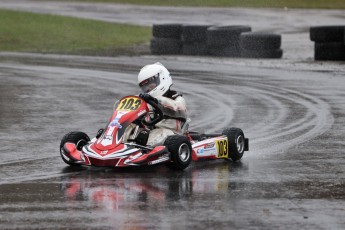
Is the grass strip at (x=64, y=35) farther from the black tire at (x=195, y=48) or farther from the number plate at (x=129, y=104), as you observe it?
the number plate at (x=129, y=104)

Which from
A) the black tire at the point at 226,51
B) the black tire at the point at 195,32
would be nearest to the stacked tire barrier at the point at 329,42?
the black tire at the point at 226,51

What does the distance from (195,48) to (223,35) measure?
1201 mm

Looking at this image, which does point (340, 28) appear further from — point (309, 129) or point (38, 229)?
point (38, 229)

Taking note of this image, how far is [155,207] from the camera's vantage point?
8523 mm

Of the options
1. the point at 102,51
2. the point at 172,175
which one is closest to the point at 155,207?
the point at 172,175

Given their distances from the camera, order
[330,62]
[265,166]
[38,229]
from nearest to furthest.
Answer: [38,229]
[265,166]
[330,62]

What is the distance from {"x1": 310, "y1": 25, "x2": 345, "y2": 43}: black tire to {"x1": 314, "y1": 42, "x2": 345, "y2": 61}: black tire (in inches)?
10.4

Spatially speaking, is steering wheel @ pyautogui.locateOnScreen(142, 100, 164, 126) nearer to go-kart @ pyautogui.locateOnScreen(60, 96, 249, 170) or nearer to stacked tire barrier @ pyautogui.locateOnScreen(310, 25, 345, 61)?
go-kart @ pyautogui.locateOnScreen(60, 96, 249, 170)

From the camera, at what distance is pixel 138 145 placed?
34.6 feet

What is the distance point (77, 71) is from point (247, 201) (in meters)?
15.0

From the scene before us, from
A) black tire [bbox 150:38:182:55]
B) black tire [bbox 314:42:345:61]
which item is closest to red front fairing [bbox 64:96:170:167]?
black tire [bbox 314:42:345:61]

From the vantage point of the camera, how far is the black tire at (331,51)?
987 inches

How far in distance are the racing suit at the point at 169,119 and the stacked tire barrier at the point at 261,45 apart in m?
15.0

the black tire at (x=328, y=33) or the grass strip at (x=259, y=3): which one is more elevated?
the grass strip at (x=259, y=3)
